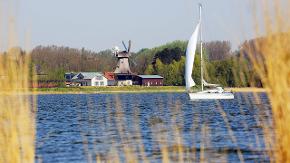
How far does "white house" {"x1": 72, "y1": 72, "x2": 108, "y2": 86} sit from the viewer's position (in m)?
91.6

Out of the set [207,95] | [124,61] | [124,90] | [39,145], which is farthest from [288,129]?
[124,61]

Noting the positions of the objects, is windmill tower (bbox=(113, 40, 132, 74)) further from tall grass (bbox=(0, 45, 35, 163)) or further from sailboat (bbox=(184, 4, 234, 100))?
tall grass (bbox=(0, 45, 35, 163))

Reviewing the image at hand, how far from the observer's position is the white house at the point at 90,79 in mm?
91562

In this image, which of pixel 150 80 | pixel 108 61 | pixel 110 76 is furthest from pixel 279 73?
pixel 108 61

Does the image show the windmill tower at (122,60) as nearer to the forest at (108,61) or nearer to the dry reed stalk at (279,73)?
the forest at (108,61)

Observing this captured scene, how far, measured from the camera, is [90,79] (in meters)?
91.6

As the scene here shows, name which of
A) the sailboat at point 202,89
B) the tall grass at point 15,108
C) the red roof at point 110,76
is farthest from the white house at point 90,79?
the tall grass at point 15,108

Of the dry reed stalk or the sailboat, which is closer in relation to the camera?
the dry reed stalk

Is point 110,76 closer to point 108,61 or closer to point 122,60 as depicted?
point 122,60

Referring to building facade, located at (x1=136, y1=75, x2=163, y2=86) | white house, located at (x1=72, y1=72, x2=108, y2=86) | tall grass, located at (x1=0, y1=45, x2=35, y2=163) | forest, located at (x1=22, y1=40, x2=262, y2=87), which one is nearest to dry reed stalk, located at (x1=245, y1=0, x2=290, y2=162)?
tall grass, located at (x1=0, y1=45, x2=35, y2=163)

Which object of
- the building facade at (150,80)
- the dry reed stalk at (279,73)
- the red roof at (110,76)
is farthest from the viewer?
the red roof at (110,76)

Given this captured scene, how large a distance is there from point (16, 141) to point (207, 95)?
134 ft

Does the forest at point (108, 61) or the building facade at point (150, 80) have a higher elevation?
the forest at point (108, 61)

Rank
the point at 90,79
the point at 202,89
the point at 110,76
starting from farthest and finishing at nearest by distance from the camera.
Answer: the point at 110,76 < the point at 90,79 < the point at 202,89
